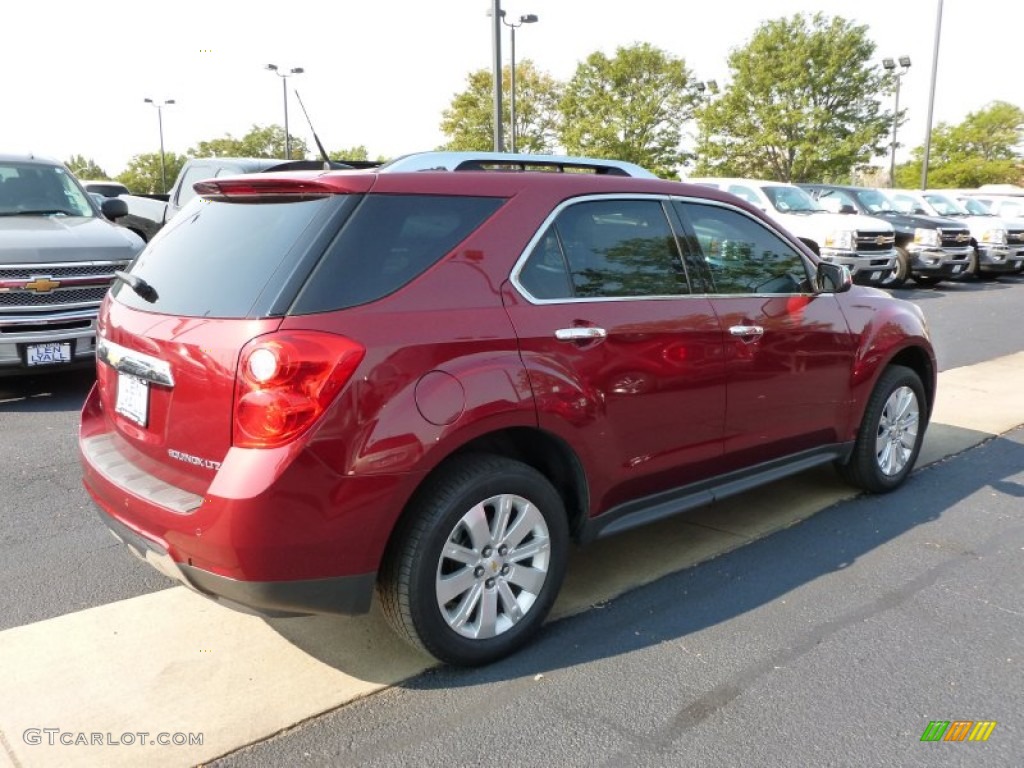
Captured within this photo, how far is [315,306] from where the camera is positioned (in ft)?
8.77

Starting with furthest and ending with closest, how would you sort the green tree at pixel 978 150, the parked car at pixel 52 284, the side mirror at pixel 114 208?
the green tree at pixel 978 150, the side mirror at pixel 114 208, the parked car at pixel 52 284

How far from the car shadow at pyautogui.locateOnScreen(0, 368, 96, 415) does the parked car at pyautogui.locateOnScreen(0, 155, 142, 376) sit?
290mm

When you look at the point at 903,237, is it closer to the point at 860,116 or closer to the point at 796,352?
the point at 796,352

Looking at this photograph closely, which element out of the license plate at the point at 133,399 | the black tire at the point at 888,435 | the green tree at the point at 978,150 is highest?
the green tree at the point at 978,150

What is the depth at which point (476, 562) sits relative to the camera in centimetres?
300

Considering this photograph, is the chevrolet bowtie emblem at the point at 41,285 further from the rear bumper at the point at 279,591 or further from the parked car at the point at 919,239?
the parked car at the point at 919,239

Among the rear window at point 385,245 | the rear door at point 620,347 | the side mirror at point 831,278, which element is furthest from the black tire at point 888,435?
the rear window at point 385,245

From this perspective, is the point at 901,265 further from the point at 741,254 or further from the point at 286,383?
the point at 286,383

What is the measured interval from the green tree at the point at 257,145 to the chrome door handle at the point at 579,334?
56348 millimetres

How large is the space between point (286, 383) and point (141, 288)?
3.22ft

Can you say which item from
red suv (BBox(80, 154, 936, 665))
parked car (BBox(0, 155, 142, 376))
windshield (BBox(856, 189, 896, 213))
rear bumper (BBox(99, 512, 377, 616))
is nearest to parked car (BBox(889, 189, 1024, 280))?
windshield (BBox(856, 189, 896, 213))

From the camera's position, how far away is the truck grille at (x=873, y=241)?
50.6 ft

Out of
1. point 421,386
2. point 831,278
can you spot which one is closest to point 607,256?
point 421,386

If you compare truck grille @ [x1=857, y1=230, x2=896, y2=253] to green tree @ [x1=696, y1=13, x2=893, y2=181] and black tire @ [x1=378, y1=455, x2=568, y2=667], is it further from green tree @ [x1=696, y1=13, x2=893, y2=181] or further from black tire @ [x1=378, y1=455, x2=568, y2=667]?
green tree @ [x1=696, y1=13, x2=893, y2=181]
